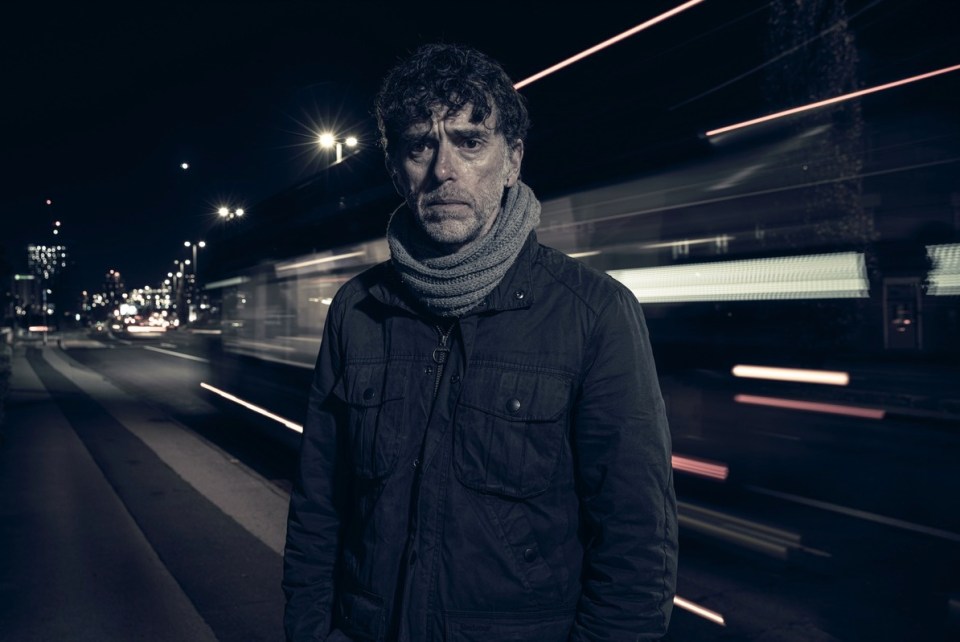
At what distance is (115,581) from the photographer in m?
4.94

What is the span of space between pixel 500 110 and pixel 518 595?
1076 mm

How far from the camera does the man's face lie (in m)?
1.72

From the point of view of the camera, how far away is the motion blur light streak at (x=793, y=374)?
375cm

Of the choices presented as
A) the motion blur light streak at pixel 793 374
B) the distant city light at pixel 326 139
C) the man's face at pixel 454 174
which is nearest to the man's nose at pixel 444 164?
the man's face at pixel 454 174

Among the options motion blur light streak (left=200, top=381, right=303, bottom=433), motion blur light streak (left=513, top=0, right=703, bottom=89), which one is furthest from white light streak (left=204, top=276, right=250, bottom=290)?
motion blur light streak (left=513, top=0, right=703, bottom=89)

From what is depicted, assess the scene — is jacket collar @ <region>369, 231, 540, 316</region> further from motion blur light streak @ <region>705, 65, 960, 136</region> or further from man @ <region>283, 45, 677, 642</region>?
motion blur light streak @ <region>705, 65, 960, 136</region>

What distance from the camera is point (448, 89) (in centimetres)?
172

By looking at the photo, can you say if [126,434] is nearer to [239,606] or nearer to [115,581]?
[115,581]

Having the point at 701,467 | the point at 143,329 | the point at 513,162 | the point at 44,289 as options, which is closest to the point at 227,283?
the point at 701,467

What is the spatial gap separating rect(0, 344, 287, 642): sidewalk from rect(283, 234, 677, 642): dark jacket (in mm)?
3055

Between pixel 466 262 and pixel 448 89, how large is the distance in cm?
40

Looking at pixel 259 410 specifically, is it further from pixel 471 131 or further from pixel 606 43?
pixel 471 131

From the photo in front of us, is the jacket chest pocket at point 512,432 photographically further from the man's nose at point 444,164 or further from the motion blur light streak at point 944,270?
the motion blur light streak at point 944,270

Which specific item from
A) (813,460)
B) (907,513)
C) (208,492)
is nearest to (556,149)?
(813,460)
